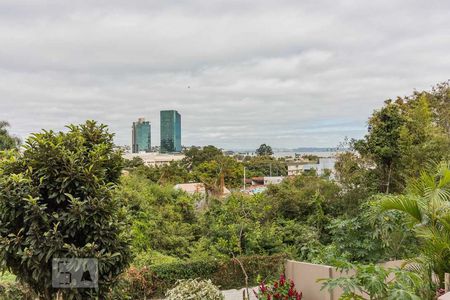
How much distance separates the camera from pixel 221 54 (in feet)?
41.0

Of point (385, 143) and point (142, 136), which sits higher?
point (142, 136)

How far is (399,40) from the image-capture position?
34.7 ft

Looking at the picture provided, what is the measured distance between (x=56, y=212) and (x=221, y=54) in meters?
9.94

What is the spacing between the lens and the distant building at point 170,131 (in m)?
40.0

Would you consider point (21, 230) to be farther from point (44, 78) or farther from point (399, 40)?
point (44, 78)

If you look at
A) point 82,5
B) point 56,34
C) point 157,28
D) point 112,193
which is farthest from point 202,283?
point 56,34

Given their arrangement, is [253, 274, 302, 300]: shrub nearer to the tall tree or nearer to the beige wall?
the beige wall

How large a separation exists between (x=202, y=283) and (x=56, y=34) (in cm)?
710

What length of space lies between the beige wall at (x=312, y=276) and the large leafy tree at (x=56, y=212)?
3754mm

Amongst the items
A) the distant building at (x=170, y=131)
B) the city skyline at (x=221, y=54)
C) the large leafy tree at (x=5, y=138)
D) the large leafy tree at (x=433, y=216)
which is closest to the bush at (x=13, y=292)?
the city skyline at (x=221, y=54)

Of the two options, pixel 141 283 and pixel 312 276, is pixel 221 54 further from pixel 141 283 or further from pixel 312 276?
pixel 312 276

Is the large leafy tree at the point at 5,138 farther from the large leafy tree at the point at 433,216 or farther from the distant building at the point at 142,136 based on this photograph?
the distant building at the point at 142,136

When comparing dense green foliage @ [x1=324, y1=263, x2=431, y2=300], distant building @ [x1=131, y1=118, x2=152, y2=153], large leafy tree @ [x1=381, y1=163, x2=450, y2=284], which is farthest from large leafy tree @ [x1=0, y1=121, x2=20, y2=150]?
distant building @ [x1=131, y1=118, x2=152, y2=153]

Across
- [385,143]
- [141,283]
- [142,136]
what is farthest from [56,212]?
[142,136]
